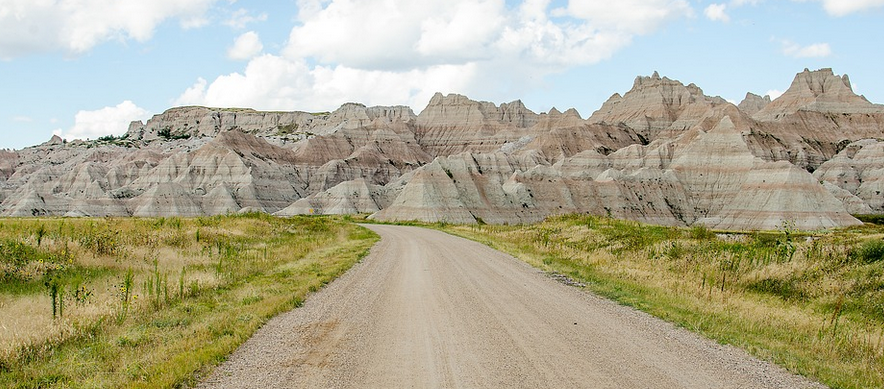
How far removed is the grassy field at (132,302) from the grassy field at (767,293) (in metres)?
7.88

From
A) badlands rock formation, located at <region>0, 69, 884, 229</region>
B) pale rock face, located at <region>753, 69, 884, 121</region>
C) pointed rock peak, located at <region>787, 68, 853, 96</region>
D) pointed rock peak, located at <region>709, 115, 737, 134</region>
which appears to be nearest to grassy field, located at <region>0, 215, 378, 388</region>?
badlands rock formation, located at <region>0, 69, 884, 229</region>

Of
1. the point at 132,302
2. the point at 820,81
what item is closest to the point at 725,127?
the point at 820,81

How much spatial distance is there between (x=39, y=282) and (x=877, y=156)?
490 ft

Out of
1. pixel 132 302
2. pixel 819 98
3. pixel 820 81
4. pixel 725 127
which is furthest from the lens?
pixel 820 81

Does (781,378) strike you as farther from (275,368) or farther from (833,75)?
(833,75)

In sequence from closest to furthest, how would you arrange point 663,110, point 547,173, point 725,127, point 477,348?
point 477,348 → point 547,173 → point 725,127 → point 663,110

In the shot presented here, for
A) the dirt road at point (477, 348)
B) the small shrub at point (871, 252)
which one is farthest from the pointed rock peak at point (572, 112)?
the dirt road at point (477, 348)

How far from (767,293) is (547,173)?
298 ft

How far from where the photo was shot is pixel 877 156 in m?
127

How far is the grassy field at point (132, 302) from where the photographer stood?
8250 mm

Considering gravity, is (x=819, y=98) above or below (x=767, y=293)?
above

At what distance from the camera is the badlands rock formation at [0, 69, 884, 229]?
3718 inches

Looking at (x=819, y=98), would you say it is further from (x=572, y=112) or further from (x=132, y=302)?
(x=132, y=302)

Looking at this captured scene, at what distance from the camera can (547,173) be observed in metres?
106
